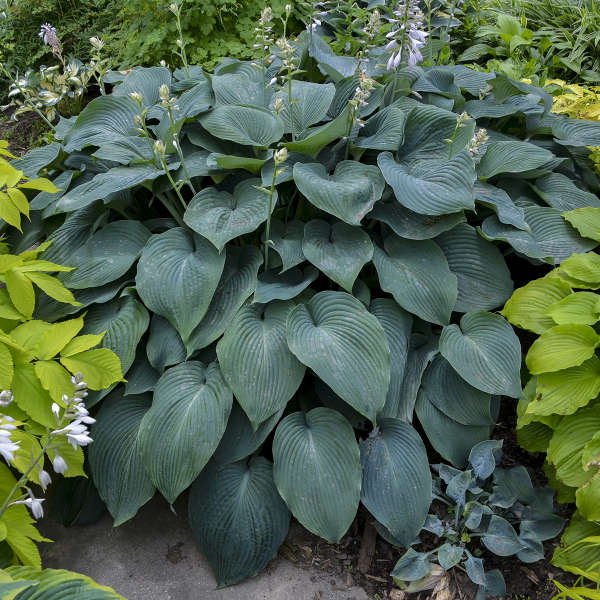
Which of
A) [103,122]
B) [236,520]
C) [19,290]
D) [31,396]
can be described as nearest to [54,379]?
[31,396]

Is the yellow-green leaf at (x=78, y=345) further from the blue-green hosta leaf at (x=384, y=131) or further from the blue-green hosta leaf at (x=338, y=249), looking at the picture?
the blue-green hosta leaf at (x=384, y=131)

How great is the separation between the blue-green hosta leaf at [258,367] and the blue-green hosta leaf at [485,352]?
617 millimetres

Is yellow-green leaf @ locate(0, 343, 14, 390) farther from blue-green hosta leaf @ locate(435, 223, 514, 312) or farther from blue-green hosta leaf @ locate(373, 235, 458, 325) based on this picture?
blue-green hosta leaf @ locate(435, 223, 514, 312)

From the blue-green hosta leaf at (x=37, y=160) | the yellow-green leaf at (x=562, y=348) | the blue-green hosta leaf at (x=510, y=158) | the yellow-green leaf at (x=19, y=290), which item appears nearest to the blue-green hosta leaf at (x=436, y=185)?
the blue-green hosta leaf at (x=510, y=158)

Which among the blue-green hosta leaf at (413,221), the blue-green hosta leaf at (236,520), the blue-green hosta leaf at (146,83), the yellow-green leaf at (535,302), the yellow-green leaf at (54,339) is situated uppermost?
the blue-green hosta leaf at (146,83)

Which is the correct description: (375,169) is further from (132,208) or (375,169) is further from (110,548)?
(110,548)

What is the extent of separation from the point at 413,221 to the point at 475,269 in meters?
0.37

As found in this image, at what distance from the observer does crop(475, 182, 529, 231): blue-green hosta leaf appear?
2.66 metres

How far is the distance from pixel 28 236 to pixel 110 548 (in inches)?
58.5

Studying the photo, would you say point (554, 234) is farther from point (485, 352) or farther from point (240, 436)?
point (240, 436)

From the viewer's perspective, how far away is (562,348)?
2221mm

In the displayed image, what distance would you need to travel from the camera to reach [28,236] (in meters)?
2.87

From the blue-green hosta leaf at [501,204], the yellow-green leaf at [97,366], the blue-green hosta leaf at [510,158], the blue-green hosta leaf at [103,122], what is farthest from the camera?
the blue-green hosta leaf at [103,122]

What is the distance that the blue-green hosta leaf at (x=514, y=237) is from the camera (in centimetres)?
260
